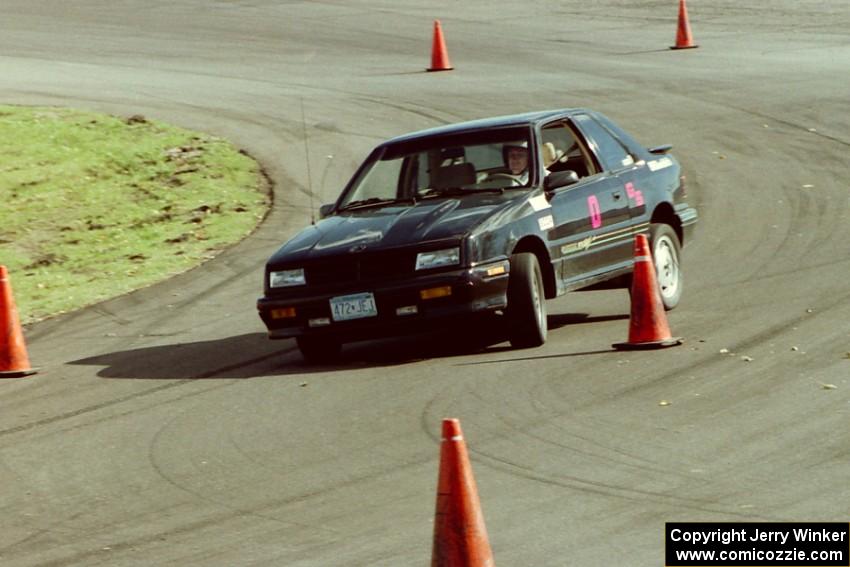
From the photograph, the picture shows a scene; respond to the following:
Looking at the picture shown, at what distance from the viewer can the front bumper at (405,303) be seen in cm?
1101

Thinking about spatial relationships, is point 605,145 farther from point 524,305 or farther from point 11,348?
point 11,348

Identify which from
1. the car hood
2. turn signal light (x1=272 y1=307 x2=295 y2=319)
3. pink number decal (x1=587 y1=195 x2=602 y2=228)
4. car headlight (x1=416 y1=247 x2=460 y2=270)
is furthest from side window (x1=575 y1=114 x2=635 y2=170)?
turn signal light (x1=272 y1=307 x2=295 y2=319)

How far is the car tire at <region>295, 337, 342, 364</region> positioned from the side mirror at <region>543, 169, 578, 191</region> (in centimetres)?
188

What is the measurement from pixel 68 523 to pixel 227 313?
21.5ft

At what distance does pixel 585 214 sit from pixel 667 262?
109 cm

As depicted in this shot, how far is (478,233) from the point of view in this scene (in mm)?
11094

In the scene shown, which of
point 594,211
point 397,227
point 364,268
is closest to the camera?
point 364,268

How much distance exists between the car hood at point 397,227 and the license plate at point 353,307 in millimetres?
319

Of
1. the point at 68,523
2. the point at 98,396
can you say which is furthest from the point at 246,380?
the point at 68,523

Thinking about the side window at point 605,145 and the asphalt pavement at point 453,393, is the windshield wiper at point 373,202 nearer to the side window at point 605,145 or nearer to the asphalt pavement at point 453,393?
the asphalt pavement at point 453,393

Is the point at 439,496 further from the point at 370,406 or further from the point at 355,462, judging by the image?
the point at 370,406

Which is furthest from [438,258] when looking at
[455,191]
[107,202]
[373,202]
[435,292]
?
[107,202]

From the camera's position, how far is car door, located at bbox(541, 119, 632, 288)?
12039 mm

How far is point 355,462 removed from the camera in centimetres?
845
